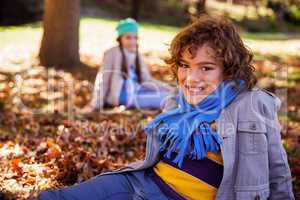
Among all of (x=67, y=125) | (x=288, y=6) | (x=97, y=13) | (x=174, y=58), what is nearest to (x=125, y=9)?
(x=97, y=13)

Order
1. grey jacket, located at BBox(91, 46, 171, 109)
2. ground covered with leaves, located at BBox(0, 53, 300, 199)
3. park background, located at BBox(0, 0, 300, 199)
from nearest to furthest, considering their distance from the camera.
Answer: ground covered with leaves, located at BBox(0, 53, 300, 199) < park background, located at BBox(0, 0, 300, 199) < grey jacket, located at BBox(91, 46, 171, 109)

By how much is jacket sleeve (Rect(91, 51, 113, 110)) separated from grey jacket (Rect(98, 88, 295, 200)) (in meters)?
4.63

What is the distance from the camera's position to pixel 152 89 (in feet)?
25.6

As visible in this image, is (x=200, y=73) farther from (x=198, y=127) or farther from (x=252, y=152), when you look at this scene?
(x=252, y=152)

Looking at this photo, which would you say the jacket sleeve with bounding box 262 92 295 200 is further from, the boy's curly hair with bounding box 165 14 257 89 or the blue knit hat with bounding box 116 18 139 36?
the blue knit hat with bounding box 116 18 139 36

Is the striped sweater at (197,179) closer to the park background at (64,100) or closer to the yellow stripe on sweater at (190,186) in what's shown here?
the yellow stripe on sweater at (190,186)

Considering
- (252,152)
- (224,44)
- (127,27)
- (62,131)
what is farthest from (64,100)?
(252,152)

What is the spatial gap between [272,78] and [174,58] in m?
6.98

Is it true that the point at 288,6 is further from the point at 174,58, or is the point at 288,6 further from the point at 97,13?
the point at 174,58

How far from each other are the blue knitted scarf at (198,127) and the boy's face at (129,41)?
454 cm

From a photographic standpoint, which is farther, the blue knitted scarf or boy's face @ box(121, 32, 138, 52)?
boy's face @ box(121, 32, 138, 52)

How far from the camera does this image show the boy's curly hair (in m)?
2.94

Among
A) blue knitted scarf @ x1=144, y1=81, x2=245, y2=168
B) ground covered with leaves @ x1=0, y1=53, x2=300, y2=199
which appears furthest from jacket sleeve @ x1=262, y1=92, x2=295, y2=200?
ground covered with leaves @ x1=0, y1=53, x2=300, y2=199

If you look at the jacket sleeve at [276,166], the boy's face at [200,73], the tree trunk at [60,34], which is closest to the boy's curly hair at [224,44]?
the boy's face at [200,73]
